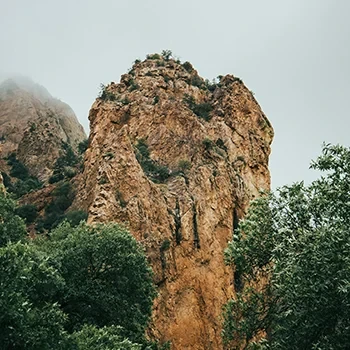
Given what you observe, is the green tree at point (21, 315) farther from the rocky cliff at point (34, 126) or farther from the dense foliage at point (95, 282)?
the rocky cliff at point (34, 126)

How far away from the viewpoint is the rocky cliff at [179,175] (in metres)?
36.8

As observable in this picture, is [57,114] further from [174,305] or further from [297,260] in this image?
[297,260]

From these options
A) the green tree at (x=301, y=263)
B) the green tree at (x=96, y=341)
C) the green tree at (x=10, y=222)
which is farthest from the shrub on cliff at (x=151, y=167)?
the green tree at (x=96, y=341)

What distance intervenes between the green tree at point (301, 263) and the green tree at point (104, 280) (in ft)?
19.0

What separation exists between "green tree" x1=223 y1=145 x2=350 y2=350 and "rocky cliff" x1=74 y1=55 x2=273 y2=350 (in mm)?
16239

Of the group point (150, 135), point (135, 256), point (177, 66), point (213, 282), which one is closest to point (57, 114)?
point (177, 66)

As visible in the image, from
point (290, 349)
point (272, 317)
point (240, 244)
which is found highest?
point (240, 244)

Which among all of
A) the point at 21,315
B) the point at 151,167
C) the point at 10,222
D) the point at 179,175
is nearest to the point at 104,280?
the point at 10,222

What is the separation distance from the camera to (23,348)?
45.4 feet

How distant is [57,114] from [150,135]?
5744 centimetres

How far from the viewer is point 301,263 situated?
13.8 metres

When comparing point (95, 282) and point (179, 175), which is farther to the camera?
point (179, 175)

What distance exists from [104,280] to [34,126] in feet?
187

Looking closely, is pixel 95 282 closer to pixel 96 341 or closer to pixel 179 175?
pixel 96 341
